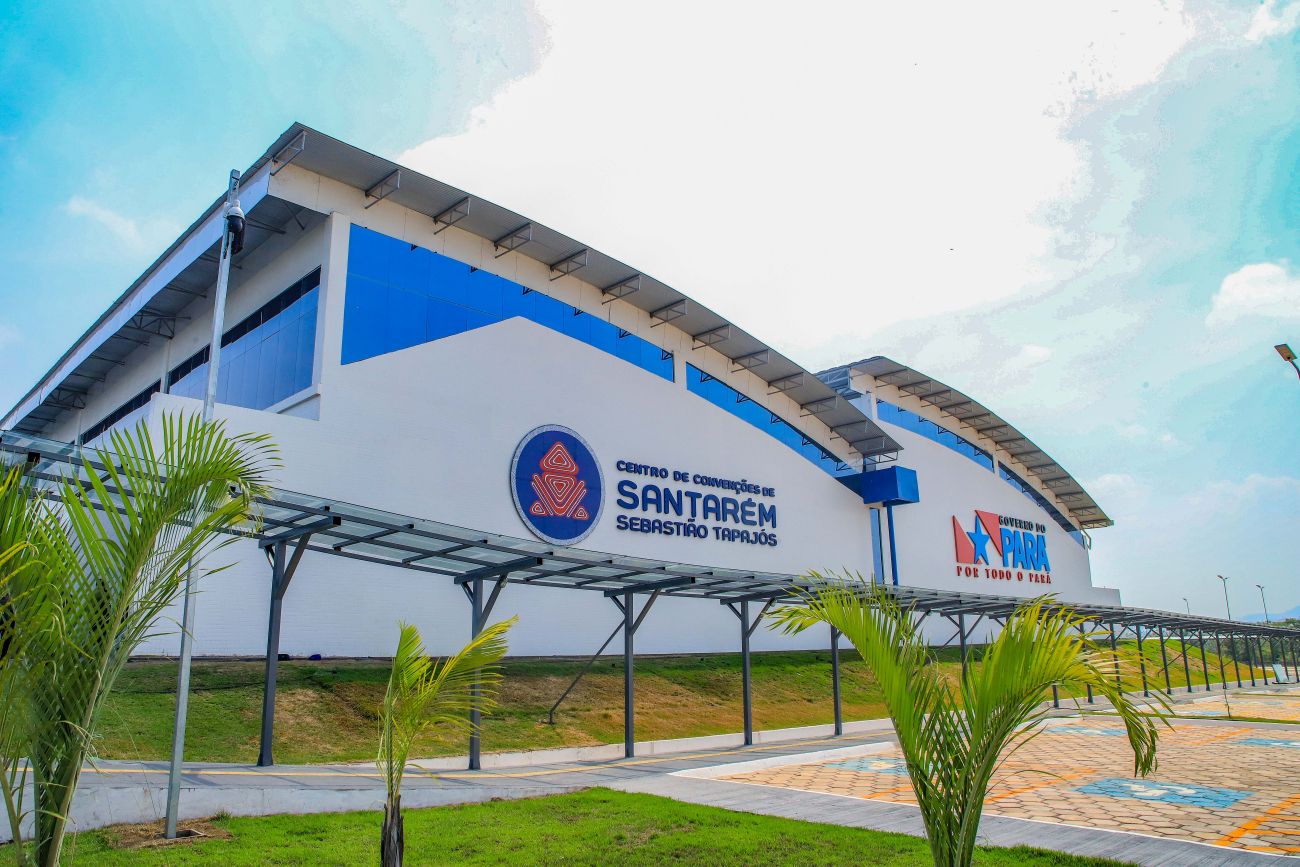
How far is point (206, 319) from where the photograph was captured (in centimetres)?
2434

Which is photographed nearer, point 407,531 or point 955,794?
point 955,794

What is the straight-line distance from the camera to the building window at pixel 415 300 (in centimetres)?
1977

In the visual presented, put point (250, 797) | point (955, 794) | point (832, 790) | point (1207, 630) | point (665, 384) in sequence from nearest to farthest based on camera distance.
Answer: point (955, 794), point (250, 797), point (832, 790), point (665, 384), point (1207, 630)

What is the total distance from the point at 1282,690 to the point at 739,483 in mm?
30324

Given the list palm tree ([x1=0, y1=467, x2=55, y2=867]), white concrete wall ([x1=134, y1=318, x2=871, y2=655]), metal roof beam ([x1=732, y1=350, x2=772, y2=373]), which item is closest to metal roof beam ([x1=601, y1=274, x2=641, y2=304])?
white concrete wall ([x1=134, y1=318, x2=871, y2=655])

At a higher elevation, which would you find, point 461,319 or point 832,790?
point 461,319

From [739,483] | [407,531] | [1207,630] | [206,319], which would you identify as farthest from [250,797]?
[1207,630]

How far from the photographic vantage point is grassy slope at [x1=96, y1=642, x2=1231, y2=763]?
1297cm

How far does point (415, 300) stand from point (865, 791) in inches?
597

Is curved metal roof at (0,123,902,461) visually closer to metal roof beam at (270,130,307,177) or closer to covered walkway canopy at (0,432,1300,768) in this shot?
metal roof beam at (270,130,307,177)

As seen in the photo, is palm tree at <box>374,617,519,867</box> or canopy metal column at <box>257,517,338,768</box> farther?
canopy metal column at <box>257,517,338,768</box>

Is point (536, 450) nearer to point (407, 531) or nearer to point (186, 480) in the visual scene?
point (407, 531)

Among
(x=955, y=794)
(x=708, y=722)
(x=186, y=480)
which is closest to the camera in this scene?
(x=186, y=480)

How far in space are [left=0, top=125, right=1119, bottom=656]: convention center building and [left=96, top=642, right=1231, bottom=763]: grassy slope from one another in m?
1.00
